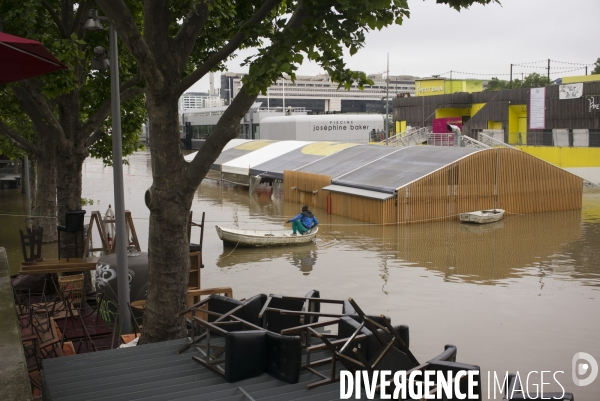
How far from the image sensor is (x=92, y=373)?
7.12 m

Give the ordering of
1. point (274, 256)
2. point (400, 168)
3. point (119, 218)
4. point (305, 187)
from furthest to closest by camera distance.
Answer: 1. point (305, 187)
2. point (400, 168)
3. point (274, 256)
4. point (119, 218)

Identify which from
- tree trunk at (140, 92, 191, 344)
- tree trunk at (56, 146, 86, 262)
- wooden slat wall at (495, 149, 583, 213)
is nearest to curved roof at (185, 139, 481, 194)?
wooden slat wall at (495, 149, 583, 213)

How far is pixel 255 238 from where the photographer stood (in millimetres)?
26031

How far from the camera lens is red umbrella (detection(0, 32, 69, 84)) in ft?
21.0

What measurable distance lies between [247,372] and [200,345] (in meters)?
1.20

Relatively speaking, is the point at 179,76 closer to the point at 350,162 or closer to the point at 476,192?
the point at 476,192

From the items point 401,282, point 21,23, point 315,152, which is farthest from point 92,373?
point 315,152

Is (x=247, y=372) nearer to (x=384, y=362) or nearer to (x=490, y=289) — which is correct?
(x=384, y=362)

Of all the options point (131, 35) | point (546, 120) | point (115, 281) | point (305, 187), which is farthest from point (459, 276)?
point (546, 120)

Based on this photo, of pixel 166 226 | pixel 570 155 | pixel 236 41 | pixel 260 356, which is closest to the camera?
pixel 260 356

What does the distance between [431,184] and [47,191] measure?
17.0 metres

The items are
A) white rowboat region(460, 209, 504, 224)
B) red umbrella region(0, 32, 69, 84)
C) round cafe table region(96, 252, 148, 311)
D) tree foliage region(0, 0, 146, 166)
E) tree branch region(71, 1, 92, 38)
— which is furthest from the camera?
white rowboat region(460, 209, 504, 224)

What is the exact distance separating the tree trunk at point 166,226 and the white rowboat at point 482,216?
23864 mm

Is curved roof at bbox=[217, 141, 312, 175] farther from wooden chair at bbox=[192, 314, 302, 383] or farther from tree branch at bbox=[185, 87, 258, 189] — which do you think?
wooden chair at bbox=[192, 314, 302, 383]
